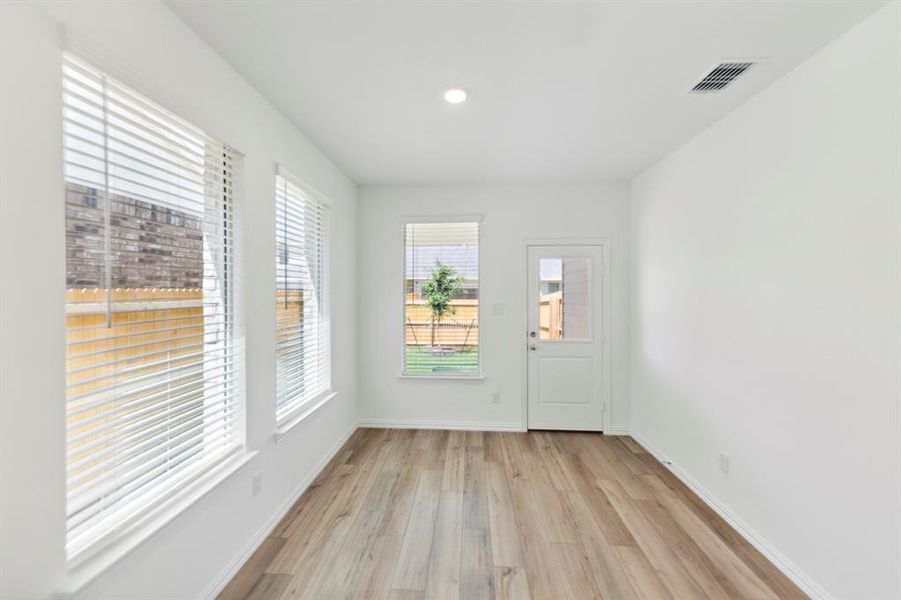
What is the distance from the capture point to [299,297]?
2842mm

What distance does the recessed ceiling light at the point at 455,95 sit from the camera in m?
2.17

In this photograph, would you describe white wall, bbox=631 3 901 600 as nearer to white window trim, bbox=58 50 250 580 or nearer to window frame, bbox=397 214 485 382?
window frame, bbox=397 214 485 382

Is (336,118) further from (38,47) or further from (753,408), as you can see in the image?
(753,408)

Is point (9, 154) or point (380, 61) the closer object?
point (9, 154)

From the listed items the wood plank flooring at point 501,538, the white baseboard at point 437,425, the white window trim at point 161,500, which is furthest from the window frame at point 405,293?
the white window trim at point 161,500

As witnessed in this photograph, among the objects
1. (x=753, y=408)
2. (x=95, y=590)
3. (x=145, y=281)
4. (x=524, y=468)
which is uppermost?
(x=145, y=281)

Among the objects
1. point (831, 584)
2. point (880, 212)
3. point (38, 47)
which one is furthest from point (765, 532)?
point (38, 47)

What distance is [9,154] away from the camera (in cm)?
103

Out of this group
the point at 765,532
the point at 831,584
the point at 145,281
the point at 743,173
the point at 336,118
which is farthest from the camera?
the point at 336,118

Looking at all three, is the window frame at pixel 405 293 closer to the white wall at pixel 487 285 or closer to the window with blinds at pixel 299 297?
the white wall at pixel 487 285

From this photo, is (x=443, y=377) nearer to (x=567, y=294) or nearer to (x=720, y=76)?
(x=567, y=294)

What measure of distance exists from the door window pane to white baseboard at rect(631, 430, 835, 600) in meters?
1.45

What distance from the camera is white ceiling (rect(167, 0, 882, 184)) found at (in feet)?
5.22

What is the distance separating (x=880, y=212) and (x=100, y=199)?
3010 millimetres
